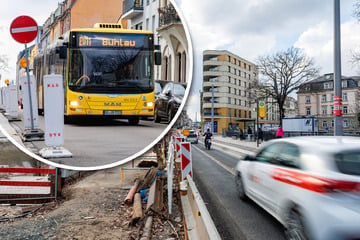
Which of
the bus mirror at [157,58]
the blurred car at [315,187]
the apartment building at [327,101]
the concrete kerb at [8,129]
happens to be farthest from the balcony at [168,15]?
the apartment building at [327,101]

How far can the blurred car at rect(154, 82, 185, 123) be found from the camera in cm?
134

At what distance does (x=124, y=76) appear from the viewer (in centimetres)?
132

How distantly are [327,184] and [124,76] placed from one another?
2.69 m

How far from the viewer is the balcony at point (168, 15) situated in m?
1.43

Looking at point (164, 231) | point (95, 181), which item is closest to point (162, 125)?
point (164, 231)

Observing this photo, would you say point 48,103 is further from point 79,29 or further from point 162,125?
point 162,125

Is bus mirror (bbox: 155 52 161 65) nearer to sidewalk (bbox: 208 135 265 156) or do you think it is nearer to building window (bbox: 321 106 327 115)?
sidewalk (bbox: 208 135 265 156)

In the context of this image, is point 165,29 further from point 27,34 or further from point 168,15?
point 27,34

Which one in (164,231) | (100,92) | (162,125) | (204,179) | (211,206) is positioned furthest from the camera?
(204,179)

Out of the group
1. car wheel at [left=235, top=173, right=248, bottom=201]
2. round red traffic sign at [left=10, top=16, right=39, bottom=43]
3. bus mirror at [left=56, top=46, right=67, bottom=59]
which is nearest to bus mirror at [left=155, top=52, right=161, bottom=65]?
bus mirror at [left=56, top=46, right=67, bottom=59]

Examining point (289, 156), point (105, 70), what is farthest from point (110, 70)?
point (289, 156)

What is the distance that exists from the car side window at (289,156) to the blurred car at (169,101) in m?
3.02

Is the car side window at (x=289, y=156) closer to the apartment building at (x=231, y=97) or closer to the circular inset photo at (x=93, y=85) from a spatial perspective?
the circular inset photo at (x=93, y=85)

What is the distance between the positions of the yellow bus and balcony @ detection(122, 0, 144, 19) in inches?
2.7
